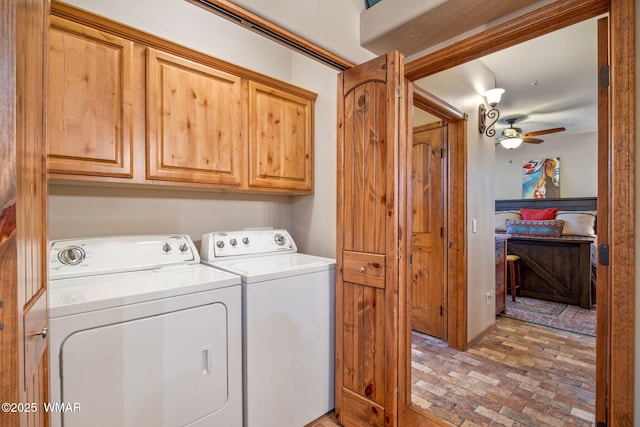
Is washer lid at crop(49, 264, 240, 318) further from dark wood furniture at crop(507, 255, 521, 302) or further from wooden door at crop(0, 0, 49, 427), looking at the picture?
dark wood furniture at crop(507, 255, 521, 302)

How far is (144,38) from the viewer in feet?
5.21

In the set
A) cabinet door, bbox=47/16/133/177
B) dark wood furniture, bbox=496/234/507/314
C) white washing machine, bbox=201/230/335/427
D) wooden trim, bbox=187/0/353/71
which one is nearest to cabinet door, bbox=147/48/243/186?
cabinet door, bbox=47/16/133/177

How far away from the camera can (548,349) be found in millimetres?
2672

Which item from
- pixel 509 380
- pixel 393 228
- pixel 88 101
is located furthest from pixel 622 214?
pixel 88 101

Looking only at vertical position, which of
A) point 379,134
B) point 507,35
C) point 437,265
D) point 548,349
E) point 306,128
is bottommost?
point 548,349

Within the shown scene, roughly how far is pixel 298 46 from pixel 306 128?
0.88m

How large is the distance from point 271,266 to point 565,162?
252 inches

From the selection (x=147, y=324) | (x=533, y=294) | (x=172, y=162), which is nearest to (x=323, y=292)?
(x=147, y=324)

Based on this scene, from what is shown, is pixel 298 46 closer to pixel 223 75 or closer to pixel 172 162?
pixel 223 75

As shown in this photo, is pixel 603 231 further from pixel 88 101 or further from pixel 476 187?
pixel 88 101

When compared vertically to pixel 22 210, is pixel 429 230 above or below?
below

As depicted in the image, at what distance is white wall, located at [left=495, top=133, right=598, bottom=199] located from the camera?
534 cm

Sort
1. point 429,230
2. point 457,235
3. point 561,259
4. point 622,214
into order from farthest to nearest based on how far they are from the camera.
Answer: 1. point 561,259
2. point 429,230
3. point 457,235
4. point 622,214

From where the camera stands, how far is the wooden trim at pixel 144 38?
139 cm
